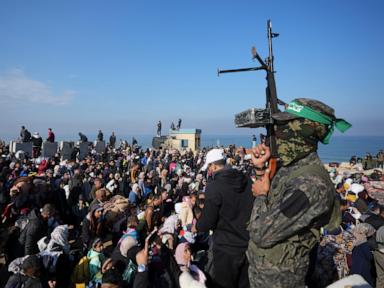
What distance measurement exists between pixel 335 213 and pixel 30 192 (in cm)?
691

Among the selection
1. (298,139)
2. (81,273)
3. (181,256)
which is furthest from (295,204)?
(81,273)

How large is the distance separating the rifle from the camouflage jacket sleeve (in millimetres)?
304

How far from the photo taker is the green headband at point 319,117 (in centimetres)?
192

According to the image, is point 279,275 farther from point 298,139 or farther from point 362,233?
point 362,233

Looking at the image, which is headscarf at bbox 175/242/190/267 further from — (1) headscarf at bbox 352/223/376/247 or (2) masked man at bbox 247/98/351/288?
(2) masked man at bbox 247/98/351/288

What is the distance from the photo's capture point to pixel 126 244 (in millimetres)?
4828

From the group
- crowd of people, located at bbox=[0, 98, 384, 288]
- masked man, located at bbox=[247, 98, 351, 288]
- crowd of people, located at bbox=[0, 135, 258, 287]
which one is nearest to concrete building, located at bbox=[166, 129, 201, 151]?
crowd of people, located at bbox=[0, 98, 384, 288]

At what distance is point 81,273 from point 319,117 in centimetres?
447

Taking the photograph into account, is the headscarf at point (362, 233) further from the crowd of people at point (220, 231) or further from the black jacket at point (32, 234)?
the black jacket at point (32, 234)

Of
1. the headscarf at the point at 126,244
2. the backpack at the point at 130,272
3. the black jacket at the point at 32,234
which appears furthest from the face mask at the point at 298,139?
the black jacket at the point at 32,234

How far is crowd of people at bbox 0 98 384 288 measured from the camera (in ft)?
6.12

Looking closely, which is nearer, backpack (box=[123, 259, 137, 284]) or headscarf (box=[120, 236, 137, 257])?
backpack (box=[123, 259, 137, 284])

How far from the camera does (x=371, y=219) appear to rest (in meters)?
5.74

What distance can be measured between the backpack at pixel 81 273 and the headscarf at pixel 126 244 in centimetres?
64
